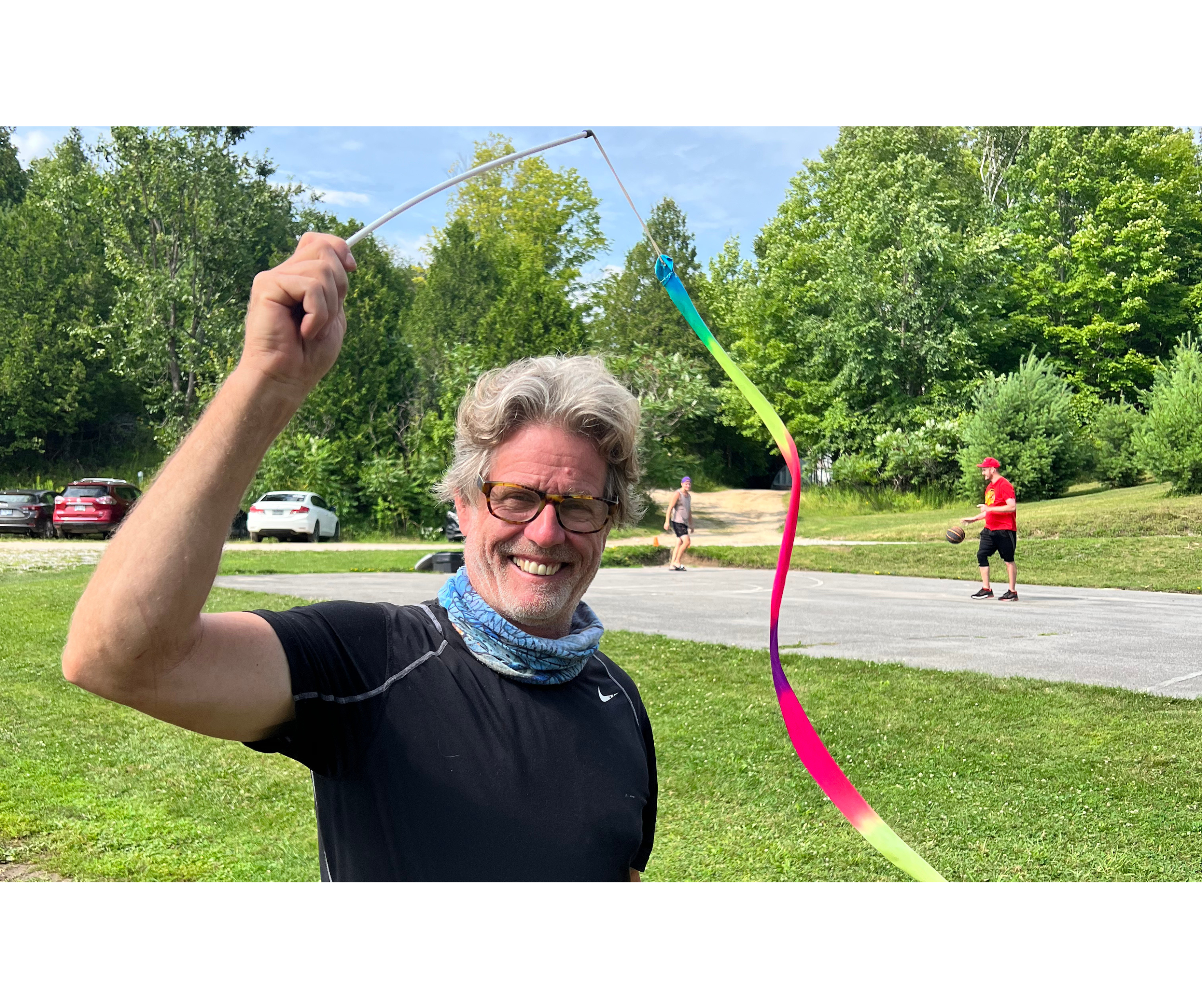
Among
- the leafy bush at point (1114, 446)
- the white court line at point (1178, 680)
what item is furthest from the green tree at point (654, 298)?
the white court line at point (1178, 680)

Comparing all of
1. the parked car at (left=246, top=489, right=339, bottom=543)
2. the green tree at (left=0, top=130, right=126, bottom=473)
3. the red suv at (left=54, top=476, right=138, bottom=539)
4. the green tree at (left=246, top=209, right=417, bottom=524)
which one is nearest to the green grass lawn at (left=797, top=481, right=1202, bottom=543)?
the green tree at (left=246, top=209, right=417, bottom=524)

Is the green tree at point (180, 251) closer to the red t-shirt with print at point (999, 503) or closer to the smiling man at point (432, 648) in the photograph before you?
the red t-shirt with print at point (999, 503)

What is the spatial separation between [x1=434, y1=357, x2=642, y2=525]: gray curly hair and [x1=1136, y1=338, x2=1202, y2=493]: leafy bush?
90.7ft

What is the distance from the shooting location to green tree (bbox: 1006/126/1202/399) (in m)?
39.7

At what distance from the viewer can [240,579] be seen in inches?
670

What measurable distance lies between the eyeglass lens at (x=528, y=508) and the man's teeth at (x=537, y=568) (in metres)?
0.08

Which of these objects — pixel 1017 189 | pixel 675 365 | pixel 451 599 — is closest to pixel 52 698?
pixel 451 599

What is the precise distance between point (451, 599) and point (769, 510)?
40.4 meters

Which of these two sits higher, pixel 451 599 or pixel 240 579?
pixel 451 599

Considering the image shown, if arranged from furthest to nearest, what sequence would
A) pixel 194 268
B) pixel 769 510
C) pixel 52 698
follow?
1. pixel 769 510
2. pixel 194 268
3. pixel 52 698

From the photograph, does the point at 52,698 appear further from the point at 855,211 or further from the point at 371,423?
the point at 855,211

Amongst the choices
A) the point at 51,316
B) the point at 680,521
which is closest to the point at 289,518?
the point at 680,521

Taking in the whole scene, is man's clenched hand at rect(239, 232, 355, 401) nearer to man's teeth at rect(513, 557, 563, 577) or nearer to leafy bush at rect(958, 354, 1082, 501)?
man's teeth at rect(513, 557, 563, 577)

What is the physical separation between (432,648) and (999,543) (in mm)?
14313
